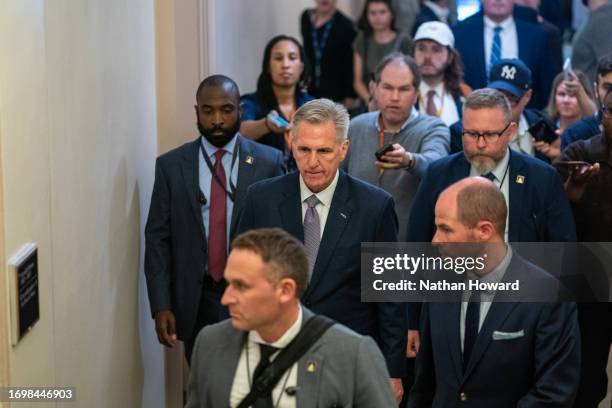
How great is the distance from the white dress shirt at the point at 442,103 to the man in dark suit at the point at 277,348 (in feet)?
11.6

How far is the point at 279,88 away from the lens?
21.6ft

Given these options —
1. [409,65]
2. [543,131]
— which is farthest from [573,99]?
[409,65]

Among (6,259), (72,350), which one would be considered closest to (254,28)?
(72,350)

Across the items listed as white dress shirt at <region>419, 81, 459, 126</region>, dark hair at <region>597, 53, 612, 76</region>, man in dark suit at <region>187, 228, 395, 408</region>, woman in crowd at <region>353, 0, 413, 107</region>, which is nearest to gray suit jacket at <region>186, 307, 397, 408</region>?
man in dark suit at <region>187, 228, 395, 408</region>

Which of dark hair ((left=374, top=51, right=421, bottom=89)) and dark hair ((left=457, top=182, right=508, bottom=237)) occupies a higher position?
dark hair ((left=374, top=51, right=421, bottom=89))

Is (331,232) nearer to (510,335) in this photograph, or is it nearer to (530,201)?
(510,335)

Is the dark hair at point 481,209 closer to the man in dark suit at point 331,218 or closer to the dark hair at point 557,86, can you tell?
the man in dark suit at point 331,218

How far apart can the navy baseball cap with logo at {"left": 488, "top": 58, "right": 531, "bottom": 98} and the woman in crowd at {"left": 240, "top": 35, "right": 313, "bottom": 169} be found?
3.79 feet

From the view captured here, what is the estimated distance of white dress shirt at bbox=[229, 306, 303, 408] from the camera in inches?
128

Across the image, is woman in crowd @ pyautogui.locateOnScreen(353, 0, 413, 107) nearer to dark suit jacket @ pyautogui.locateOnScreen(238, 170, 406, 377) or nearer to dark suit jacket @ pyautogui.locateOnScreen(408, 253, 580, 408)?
dark suit jacket @ pyautogui.locateOnScreen(238, 170, 406, 377)

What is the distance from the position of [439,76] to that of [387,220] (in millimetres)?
2374

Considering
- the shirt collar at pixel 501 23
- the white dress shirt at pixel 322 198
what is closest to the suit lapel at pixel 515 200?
the white dress shirt at pixel 322 198

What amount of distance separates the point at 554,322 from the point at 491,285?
0.83ft

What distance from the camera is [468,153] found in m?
5.07
